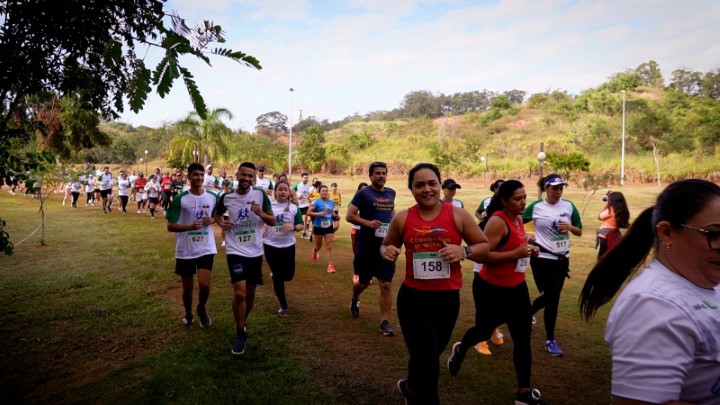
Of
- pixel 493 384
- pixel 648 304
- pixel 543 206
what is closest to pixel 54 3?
pixel 648 304

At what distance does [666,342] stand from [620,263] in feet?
1.96

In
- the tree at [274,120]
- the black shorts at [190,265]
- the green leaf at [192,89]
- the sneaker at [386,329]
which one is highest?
the tree at [274,120]

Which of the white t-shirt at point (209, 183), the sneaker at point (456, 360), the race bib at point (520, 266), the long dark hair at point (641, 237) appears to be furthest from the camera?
the white t-shirt at point (209, 183)

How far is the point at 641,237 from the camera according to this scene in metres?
1.93

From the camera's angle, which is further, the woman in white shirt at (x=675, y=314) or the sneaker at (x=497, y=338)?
the sneaker at (x=497, y=338)

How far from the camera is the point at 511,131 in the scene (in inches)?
2581

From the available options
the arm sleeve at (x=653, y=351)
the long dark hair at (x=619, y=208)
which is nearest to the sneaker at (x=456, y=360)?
the arm sleeve at (x=653, y=351)

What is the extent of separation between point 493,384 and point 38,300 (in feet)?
24.2

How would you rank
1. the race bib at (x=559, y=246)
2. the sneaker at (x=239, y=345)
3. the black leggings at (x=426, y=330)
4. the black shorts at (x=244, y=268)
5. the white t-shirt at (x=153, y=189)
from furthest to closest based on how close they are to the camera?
the white t-shirt at (x=153, y=189) < the race bib at (x=559, y=246) < the black shorts at (x=244, y=268) < the sneaker at (x=239, y=345) < the black leggings at (x=426, y=330)

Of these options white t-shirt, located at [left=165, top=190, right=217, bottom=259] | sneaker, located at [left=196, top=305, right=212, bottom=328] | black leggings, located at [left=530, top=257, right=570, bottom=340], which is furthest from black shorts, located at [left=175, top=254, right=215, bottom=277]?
black leggings, located at [left=530, top=257, right=570, bottom=340]

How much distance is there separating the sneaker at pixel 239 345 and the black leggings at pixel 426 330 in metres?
2.35

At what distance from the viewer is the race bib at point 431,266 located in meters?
3.80

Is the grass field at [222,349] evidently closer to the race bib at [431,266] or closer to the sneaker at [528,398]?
the sneaker at [528,398]

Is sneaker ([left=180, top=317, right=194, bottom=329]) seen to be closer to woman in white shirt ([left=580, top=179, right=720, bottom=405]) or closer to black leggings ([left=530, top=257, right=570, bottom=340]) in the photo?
black leggings ([left=530, top=257, right=570, bottom=340])
